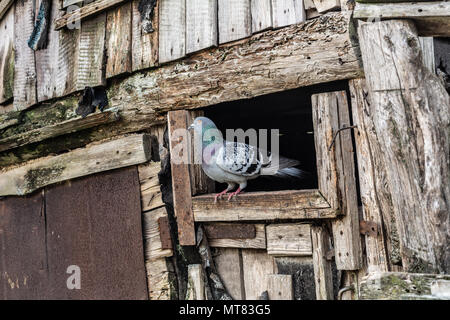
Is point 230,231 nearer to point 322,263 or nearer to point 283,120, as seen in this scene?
point 322,263

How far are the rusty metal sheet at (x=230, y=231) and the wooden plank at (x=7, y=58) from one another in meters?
2.60

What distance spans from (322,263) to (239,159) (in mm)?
993

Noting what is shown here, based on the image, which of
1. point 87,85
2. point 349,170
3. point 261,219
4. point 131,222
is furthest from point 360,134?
point 87,85

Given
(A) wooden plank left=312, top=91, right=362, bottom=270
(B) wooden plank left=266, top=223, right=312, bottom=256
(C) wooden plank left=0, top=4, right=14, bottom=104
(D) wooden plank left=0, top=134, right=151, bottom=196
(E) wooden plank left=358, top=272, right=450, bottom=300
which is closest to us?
(E) wooden plank left=358, top=272, right=450, bottom=300

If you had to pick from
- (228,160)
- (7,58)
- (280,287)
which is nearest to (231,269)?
(280,287)

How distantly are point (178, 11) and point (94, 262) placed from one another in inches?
84.1

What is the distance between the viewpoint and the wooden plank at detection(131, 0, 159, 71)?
4.29 metres

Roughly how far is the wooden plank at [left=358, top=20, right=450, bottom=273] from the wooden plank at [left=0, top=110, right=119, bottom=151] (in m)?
2.40

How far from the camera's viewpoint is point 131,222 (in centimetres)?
445

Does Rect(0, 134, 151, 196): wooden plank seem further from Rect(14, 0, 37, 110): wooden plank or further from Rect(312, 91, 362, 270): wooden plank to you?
Rect(312, 91, 362, 270): wooden plank

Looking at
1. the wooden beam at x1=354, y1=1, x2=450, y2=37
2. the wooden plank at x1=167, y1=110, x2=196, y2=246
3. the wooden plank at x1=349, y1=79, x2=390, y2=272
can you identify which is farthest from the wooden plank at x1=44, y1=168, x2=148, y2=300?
the wooden beam at x1=354, y1=1, x2=450, y2=37

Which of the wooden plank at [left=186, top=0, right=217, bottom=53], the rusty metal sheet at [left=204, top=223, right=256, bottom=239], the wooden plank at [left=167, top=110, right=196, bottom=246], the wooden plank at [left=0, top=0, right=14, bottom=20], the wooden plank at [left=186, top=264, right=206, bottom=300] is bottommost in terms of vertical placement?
the wooden plank at [left=186, top=264, right=206, bottom=300]

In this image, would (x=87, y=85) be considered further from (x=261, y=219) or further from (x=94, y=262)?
(x=261, y=219)

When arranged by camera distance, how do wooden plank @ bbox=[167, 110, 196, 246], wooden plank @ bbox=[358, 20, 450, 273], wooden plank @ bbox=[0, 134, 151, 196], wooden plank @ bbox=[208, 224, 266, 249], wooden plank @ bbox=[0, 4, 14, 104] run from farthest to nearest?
1. wooden plank @ bbox=[0, 4, 14, 104]
2. wooden plank @ bbox=[0, 134, 151, 196]
3. wooden plank @ bbox=[167, 110, 196, 246]
4. wooden plank @ bbox=[208, 224, 266, 249]
5. wooden plank @ bbox=[358, 20, 450, 273]
